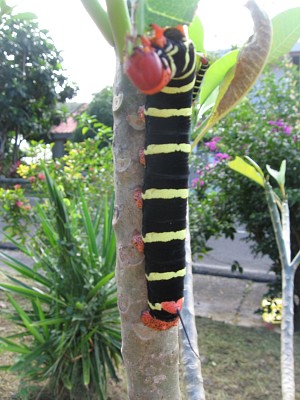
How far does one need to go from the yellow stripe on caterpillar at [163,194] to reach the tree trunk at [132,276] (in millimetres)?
26

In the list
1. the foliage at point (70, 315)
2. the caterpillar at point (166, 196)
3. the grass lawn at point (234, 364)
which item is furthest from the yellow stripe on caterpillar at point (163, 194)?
the grass lawn at point (234, 364)

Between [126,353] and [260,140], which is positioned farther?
[260,140]

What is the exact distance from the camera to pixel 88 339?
7.04 feet

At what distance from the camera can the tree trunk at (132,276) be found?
512 millimetres

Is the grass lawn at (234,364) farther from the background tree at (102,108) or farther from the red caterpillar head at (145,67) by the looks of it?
the background tree at (102,108)

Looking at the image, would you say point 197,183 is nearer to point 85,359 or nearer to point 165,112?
point 85,359

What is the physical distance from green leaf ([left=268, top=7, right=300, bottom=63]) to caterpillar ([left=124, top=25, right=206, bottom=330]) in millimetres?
276

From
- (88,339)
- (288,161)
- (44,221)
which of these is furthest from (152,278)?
(288,161)

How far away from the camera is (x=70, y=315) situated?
2.17 meters

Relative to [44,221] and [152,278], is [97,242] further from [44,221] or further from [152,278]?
[152,278]

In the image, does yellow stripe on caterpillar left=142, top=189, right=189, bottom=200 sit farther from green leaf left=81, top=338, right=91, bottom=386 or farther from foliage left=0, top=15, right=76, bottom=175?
foliage left=0, top=15, right=76, bottom=175

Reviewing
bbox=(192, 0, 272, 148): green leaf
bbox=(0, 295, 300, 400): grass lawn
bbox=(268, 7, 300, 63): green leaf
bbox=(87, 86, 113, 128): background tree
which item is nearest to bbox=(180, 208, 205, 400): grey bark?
bbox=(192, 0, 272, 148): green leaf

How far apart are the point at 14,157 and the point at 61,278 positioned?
8.67m

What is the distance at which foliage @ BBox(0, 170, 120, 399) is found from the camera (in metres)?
2.08
